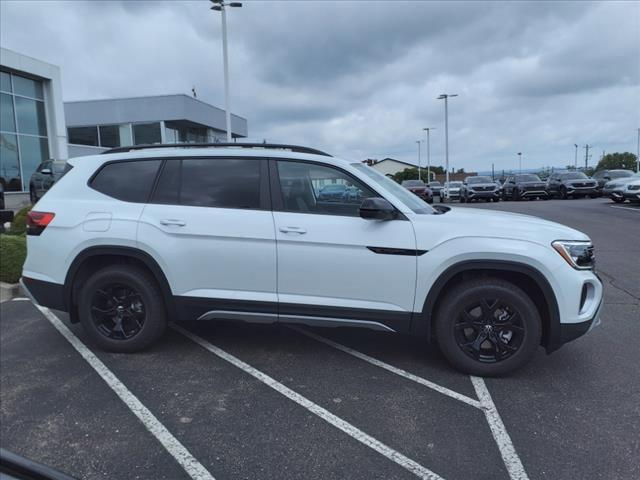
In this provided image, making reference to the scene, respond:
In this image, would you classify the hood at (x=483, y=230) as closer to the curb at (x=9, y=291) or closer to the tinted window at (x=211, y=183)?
the tinted window at (x=211, y=183)

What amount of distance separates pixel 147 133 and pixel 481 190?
20624 millimetres

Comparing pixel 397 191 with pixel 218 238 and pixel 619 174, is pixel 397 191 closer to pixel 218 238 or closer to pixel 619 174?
pixel 218 238

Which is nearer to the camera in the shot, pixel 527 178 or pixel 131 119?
pixel 527 178

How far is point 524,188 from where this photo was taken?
27.6m

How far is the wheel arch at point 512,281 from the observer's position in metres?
3.66

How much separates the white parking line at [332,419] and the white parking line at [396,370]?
0.84 m

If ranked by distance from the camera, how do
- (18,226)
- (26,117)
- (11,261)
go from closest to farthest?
1. (11,261)
2. (18,226)
3. (26,117)

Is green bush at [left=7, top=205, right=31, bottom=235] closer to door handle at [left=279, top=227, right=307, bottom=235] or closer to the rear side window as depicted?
the rear side window

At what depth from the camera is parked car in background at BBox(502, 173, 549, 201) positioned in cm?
2758

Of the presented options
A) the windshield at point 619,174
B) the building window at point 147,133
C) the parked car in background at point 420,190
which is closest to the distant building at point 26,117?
the building window at point 147,133

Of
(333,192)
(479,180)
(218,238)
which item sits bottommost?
(218,238)

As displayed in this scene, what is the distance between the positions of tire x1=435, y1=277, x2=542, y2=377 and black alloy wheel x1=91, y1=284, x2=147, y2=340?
2624mm

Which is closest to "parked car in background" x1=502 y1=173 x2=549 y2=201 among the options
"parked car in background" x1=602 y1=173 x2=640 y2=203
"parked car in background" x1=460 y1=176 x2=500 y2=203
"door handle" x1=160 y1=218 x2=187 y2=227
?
"parked car in background" x1=460 y1=176 x2=500 y2=203

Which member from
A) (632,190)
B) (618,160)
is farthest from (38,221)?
(618,160)
